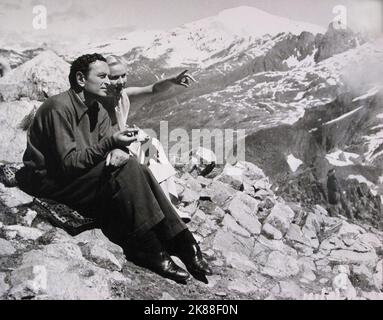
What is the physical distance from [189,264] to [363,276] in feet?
6.19

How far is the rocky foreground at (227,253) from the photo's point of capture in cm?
339

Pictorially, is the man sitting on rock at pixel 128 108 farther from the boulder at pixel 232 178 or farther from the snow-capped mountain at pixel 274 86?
the boulder at pixel 232 178

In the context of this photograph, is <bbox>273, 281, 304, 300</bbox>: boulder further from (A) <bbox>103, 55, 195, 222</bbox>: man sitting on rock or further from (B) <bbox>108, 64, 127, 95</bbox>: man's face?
(B) <bbox>108, 64, 127, 95</bbox>: man's face

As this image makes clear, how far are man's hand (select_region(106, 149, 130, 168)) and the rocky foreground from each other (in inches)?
27.6

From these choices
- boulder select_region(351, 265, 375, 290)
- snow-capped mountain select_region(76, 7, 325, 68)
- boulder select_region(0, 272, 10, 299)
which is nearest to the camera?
boulder select_region(0, 272, 10, 299)

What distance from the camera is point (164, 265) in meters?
3.52

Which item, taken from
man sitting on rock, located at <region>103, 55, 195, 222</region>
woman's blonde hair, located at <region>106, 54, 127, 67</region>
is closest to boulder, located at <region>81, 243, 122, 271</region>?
man sitting on rock, located at <region>103, 55, 195, 222</region>

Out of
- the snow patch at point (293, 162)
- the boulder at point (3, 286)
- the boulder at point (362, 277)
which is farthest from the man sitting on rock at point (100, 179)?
the snow patch at point (293, 162)

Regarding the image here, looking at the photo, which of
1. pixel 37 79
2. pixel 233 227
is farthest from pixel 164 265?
pixel 37 79

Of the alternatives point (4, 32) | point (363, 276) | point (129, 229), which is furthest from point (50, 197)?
point (363, 276)

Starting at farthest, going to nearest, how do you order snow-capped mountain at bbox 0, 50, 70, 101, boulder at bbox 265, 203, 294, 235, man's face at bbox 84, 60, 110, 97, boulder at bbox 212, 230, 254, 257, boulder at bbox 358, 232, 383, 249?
boulder at bbox 358, 232, 383, 249 → boulder at bbox 265, 203, 294, 235 → snow-capped mountain at bbox 0, 50, 70, 101 → boulder at bbox 212, 230, 254, 257 → man's face at bbox 84, 60, 110, 97

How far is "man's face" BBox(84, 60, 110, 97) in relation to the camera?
3.82 meters

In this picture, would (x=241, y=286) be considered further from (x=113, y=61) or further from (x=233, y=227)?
(x=113, y=61)

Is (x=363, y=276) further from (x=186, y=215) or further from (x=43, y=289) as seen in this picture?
(x=43, y=289)
